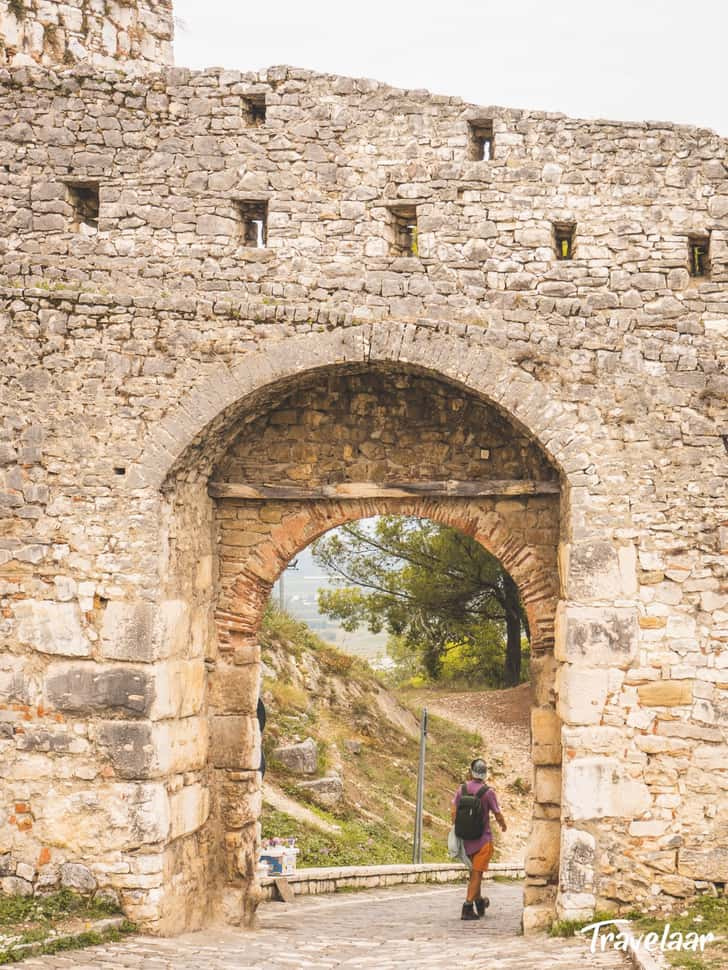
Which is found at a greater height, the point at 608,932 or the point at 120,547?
the point at 120,547

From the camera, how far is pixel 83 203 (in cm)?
786

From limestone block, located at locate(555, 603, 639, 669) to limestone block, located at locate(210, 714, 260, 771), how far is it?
267cm

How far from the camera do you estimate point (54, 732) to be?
7215 mm

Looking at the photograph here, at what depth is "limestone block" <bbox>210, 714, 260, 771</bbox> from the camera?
8188 mm

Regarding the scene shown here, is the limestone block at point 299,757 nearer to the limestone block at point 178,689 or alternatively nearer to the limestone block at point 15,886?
the limestone block at point 178,689

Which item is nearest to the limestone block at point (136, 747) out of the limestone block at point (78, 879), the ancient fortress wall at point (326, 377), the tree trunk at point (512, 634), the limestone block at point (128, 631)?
the ancient fortress wall at point (326, 377)

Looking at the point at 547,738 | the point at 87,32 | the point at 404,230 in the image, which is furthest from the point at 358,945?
the point at 87,32

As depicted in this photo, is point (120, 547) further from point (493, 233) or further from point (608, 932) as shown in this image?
point (608, 932)

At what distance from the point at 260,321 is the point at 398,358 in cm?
101

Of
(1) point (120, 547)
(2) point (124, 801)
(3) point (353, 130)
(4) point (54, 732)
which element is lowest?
(2) point (124, 801)

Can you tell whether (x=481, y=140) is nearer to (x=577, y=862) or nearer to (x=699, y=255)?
(x=699, y=255)

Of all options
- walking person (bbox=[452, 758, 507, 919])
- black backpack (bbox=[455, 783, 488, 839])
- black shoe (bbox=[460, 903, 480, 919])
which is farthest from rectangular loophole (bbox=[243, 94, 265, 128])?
black shoe (bbox=[460, 903, 480, 919])

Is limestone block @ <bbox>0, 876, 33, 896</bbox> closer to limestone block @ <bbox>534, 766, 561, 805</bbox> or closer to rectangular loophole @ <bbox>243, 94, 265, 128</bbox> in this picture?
limestone block @ <bbox>534, 766, 561, 805</bbox>

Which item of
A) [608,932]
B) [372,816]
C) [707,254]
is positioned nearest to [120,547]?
[608,932]
